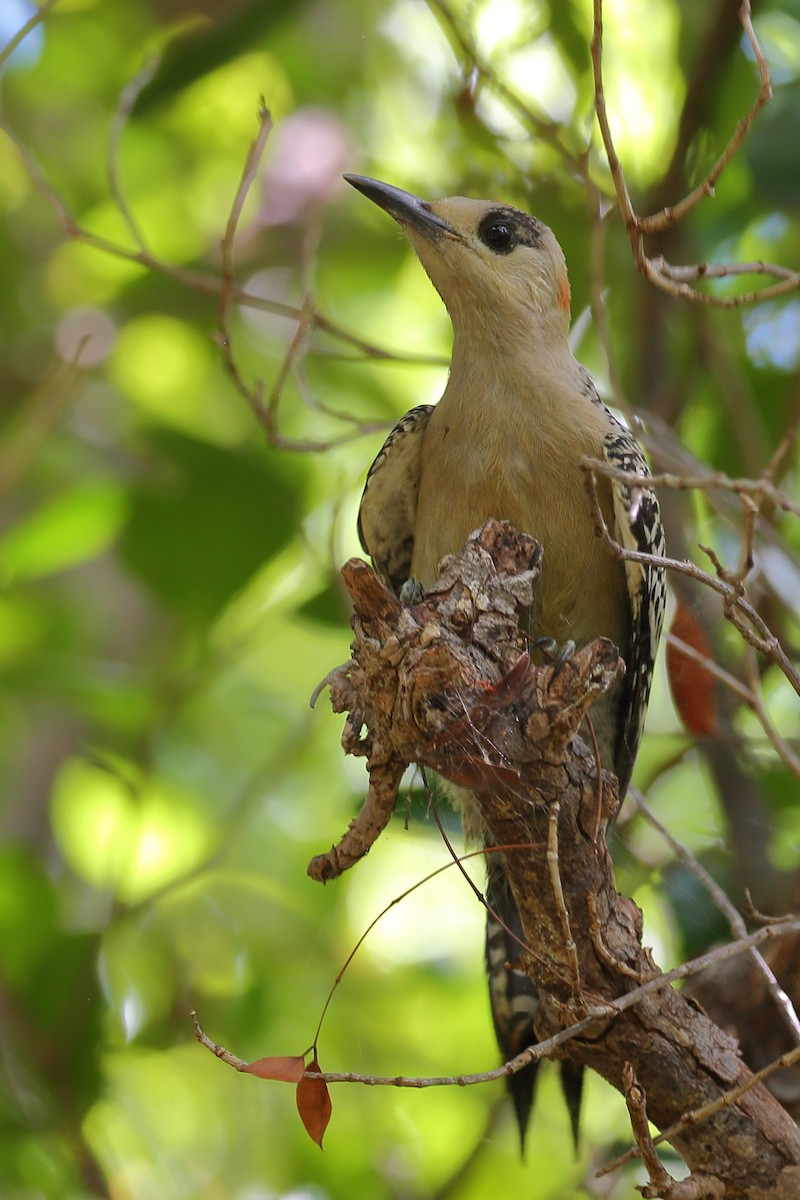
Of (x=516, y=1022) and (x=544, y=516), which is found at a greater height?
(x=544, y=516)

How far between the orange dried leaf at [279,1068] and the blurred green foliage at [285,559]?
1.29 m

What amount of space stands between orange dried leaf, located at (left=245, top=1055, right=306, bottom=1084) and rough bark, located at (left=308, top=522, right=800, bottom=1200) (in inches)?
14.7

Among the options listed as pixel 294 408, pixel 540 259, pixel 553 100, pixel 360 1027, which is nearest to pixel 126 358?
pixel 294 408

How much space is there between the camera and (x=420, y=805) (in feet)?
10.8

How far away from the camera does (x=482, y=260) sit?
165 inches

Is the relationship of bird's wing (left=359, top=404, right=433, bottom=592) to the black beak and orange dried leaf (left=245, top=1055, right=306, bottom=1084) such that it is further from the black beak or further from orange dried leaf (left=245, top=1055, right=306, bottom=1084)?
orange dried leaf (left=245, top=1055, right=306, bottom=1084)

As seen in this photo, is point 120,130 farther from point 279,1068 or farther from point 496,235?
point 279,1068

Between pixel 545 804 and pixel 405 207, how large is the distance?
2.12m

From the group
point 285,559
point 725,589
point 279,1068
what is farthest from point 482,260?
point 279,1068

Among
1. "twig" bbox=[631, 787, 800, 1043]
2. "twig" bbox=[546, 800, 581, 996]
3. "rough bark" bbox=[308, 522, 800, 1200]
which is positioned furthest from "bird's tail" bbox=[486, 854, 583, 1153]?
"twig" bbox=[546, 800, 581, 996]

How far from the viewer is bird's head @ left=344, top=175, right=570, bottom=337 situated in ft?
13.5

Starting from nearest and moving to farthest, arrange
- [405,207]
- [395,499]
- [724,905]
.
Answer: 1. [724,905]
2. [405,207]
3. [395,499]

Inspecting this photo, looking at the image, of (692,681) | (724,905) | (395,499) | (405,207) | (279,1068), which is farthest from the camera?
(692,681)

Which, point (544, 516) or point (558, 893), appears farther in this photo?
point (544, 516)
